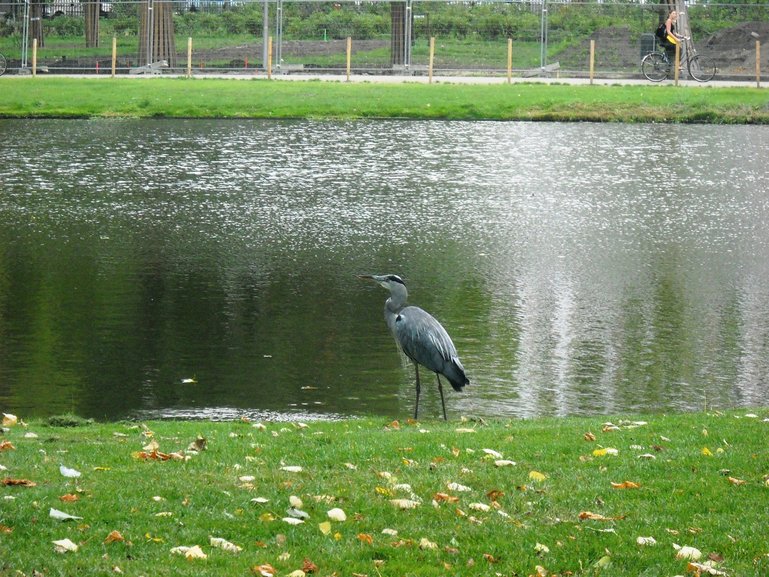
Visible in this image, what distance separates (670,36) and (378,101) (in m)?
12.0

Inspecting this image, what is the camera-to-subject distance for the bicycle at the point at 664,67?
42938 mm

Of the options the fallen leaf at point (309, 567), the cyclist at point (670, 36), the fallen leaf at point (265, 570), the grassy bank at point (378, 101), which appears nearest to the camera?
the fallen leaf at point (265, 570)

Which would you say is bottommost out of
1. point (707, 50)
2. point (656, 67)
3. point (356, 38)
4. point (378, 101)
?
point (378, 101)

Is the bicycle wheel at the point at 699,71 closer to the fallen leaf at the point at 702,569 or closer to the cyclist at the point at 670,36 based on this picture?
the cyclist at the point at 670,36

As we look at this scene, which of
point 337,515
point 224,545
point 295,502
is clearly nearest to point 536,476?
point 337,515

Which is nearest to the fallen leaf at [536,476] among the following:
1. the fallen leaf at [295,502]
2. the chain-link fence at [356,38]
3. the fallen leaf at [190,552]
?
the fallen leaf at [295,502]

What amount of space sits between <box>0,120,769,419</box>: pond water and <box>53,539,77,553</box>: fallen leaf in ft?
17.5

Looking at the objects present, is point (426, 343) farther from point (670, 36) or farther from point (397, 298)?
point (670, 36)

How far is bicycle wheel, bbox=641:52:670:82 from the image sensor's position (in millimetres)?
42906

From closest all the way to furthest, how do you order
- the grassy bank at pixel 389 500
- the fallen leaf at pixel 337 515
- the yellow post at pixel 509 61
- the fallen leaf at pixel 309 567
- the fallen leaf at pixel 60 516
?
the fallen leaf at pixel 309 567
the grassy bank at pixel 389 500
the fallen leaf at pixel 60 516
the fallen leaf at pixel 337 515
the yellow post at pixel 509 61

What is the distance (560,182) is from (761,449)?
17.4m

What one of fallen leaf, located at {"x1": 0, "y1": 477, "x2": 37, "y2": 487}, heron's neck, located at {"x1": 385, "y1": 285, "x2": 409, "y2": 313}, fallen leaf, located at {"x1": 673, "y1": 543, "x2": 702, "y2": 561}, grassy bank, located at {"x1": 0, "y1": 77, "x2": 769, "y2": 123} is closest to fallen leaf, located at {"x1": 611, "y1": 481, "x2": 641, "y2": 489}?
fallen leaf, located at {"x1": 673, "y1": 543, "x2": 702, "y2": 561}

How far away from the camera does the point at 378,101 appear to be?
36.9m

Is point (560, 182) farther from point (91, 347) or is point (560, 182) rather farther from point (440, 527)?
point (440, 527)
